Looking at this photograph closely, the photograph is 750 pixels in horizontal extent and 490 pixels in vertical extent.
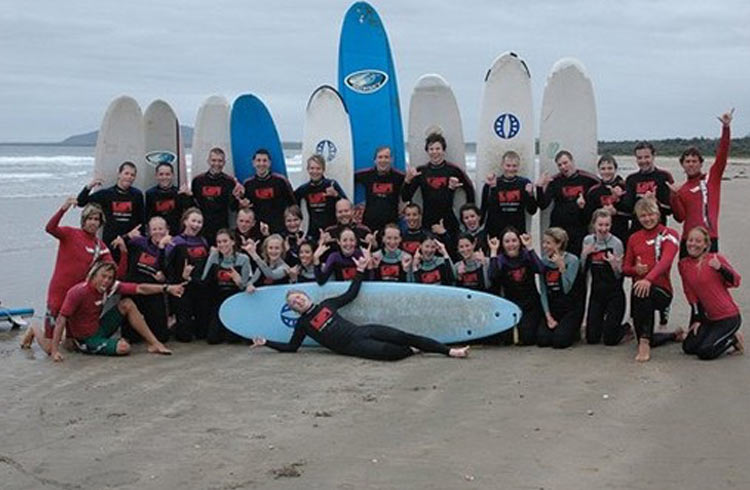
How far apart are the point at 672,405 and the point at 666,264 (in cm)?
142

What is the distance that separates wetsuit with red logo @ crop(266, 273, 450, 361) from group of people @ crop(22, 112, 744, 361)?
0.4 inches

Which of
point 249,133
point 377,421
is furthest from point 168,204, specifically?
point 377,421

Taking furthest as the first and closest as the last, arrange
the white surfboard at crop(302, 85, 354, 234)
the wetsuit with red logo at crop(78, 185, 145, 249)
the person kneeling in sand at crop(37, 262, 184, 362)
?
the white surfboard at crop(302, 85, 354, 234), the wetsuit with red logo at crop(78, 185, 145, 249), the person kneeling in sand at crop(37, 262, 184, 362)

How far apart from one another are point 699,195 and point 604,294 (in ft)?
3.17

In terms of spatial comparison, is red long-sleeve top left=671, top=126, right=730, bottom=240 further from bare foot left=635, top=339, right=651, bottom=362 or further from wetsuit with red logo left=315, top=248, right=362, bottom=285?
wetsuit with red logo left=315, top=248, right=362, bottom=285

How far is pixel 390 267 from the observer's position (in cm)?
663

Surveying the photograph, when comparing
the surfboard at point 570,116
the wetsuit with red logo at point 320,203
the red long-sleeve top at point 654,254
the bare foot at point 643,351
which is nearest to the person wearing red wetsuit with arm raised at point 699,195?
the red long-sleeve top at point 654,254

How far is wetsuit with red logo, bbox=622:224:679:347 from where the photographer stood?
19.1ft

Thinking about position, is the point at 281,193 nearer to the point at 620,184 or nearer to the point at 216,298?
the point at 216,298

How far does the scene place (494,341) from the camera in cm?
637

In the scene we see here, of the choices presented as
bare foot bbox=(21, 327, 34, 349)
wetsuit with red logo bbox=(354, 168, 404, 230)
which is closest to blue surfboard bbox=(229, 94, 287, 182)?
wetsuit with red logo bbox=(354, 168, 404, 230)

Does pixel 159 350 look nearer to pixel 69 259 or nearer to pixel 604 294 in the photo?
pixel 69 259

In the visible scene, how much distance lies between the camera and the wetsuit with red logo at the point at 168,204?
7.33 metres

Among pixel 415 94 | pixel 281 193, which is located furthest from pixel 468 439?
pixel 415 94
